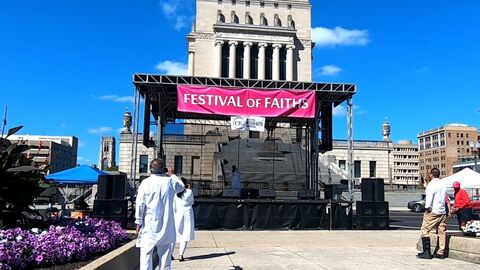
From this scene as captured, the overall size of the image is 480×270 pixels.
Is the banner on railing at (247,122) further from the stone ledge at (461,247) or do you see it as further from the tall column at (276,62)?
the tall column at (276,62)

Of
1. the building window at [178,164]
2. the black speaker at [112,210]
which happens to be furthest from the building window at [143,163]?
the black speaker at [112,210]

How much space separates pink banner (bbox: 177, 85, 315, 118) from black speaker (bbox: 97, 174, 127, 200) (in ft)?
15.4

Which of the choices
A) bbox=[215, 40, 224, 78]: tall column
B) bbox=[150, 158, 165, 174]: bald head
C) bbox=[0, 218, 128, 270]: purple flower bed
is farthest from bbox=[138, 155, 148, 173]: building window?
bbox=[150, 158, 165, 174]: bald head

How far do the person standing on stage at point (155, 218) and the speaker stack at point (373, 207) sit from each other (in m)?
12.5

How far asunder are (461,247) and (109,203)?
10893 mm

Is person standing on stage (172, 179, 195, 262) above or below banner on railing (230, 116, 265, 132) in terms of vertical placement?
below

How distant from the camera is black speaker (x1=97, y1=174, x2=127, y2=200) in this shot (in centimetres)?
1622

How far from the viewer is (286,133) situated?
3522 centimetres

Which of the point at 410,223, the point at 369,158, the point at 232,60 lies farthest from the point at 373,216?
the point at 232,60

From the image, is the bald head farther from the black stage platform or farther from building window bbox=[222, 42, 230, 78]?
building window bbox=[222, 42, 230, 78]

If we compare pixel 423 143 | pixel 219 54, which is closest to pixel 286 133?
pixel 219 54

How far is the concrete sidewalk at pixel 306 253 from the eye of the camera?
9.14m

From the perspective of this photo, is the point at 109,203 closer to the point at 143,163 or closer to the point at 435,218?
the point at 435,218

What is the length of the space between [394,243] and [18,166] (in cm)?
968
